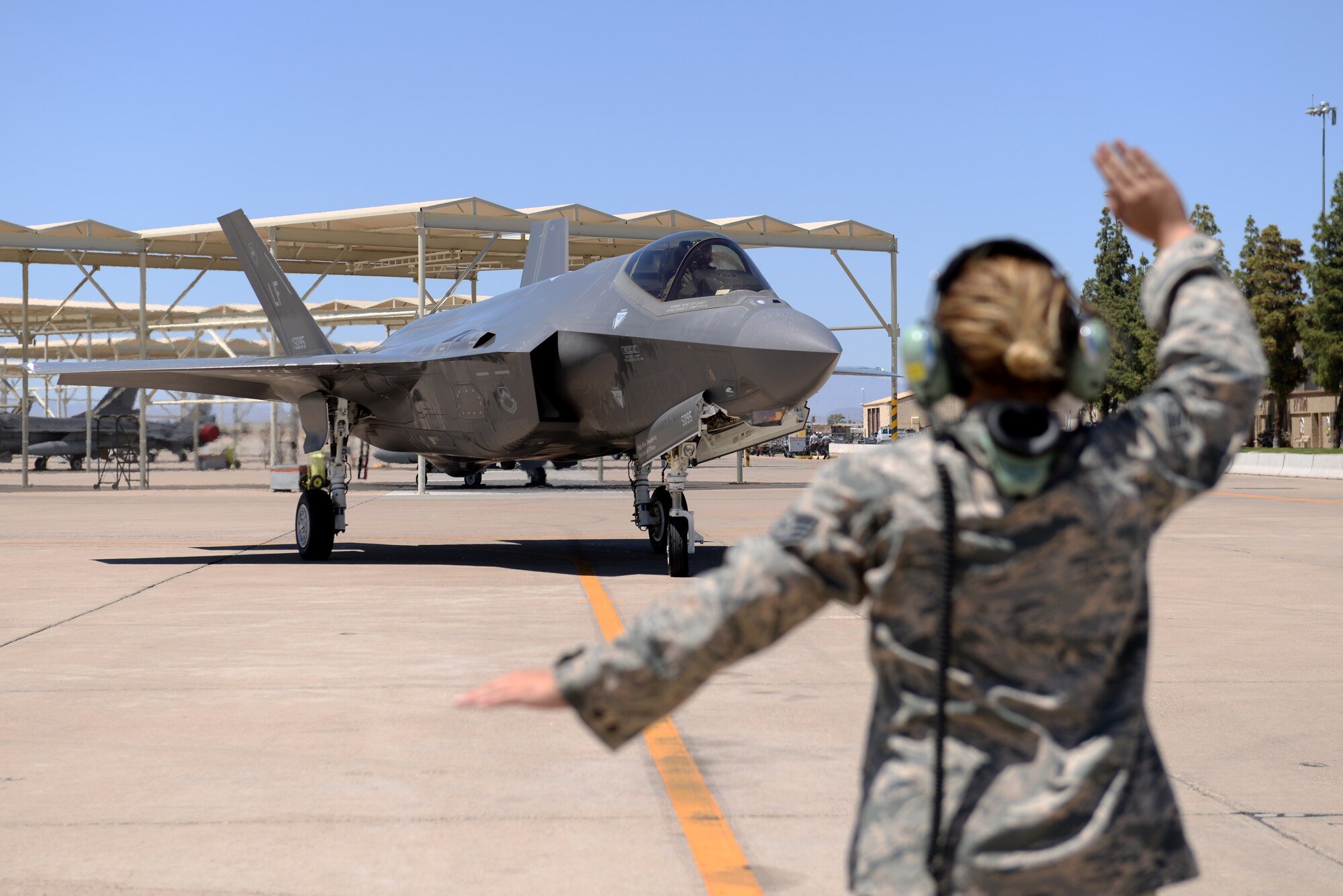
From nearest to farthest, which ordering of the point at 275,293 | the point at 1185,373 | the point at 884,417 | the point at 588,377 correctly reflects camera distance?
the point at 1185,373
the point at 588,377
the point at 275,293
the point at 884,417

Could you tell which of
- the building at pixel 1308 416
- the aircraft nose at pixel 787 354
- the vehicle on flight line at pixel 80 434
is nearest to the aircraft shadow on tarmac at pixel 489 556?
the aircraft nose at pixel 787 354

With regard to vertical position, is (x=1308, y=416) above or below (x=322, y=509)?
above

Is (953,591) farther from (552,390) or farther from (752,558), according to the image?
(552,390)

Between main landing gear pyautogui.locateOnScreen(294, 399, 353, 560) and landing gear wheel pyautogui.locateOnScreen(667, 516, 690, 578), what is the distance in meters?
4.62

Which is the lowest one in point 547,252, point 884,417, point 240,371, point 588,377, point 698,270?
point 884,417

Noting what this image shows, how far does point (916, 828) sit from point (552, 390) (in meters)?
11.9

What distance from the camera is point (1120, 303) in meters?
82.9

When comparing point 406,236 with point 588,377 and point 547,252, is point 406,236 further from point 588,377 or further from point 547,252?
point 588,377

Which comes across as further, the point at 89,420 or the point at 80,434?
the point at 80,434

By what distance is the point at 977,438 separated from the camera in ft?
6.34

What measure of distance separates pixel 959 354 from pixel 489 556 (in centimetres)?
1368

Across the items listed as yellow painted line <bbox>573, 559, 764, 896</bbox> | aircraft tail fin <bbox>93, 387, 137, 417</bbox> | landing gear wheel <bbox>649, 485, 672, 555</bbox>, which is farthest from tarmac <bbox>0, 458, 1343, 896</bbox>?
aircraft tail fin <bbox>93, 387, 137, 417</bbox>

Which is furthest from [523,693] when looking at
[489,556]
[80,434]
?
[80,434]

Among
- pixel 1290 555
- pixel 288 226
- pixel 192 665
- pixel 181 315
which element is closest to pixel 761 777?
pixel 192 665
